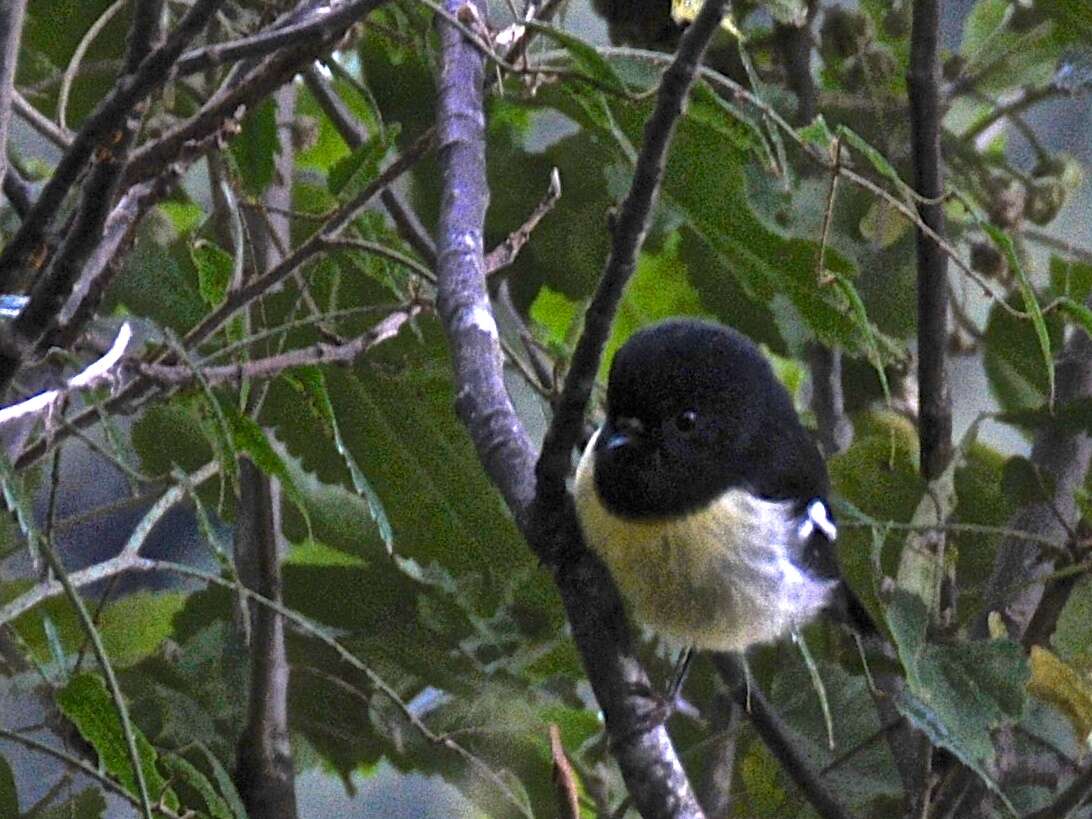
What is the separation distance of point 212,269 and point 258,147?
0.18m

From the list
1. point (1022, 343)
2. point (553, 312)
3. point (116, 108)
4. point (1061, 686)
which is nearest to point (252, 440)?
point (116, 108)

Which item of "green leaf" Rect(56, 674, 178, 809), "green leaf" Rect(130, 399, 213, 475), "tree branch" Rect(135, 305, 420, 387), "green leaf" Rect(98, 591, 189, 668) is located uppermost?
"tree branch" Rect(135, 305, 420, 387)

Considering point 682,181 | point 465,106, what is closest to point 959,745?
point 682,181

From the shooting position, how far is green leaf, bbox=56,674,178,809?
2.70 ft

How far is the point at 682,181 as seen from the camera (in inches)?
46.4

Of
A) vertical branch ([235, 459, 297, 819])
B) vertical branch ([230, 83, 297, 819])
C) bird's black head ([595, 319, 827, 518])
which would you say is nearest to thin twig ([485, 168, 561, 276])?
bird's black head ([595, 319, 827, 518])

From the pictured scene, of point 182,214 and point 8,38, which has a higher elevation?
point 8,38

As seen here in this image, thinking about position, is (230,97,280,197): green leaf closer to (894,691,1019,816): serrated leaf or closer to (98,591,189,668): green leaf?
(98,591,189,668): green leaf

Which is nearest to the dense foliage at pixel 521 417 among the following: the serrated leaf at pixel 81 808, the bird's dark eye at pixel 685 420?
the serrated leaf at pixel 81 808

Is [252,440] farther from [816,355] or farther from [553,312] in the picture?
[553,312]

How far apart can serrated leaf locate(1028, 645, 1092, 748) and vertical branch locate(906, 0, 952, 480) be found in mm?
197

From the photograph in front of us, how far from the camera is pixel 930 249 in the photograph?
1.23m

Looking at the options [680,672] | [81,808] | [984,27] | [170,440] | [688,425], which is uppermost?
[984,27]

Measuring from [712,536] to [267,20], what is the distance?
1.69 ft
